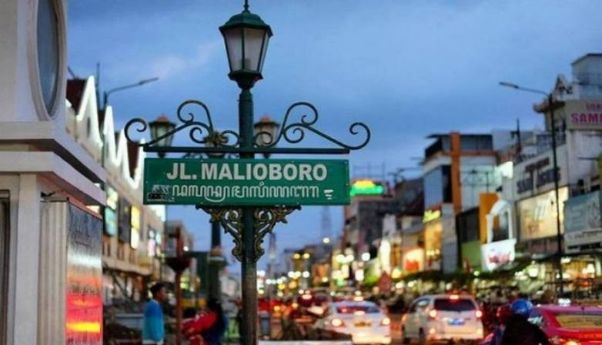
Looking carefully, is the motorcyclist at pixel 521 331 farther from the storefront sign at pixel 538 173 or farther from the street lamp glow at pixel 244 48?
the storefront sign at pixel 538 173

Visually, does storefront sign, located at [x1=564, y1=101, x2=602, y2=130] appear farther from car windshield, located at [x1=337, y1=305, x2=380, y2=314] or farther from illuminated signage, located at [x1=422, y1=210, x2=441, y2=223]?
illuminated signage, located at [x1=422, y1=210, x2=441, y2=223]

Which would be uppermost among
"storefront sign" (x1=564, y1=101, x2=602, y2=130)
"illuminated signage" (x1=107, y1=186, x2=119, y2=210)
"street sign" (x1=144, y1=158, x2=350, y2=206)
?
"storefront sign" (x1=564, y1=101, x2=602, y2=130)

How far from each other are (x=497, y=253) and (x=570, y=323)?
4587 cm

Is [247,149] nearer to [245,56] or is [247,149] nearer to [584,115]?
[245,56]

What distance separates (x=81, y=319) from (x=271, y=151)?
7.15 ft

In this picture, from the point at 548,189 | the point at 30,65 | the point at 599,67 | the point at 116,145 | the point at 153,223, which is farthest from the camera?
the point at 153,223

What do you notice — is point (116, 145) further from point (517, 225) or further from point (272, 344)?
point (272, 344)

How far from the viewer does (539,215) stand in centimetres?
5366

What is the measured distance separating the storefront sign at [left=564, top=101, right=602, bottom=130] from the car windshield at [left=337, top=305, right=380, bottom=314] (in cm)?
2080

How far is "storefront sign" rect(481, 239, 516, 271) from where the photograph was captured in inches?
2264

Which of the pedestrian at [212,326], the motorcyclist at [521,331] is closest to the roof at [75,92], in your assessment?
the pedestrian at [212,326]

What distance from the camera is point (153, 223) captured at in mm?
78625

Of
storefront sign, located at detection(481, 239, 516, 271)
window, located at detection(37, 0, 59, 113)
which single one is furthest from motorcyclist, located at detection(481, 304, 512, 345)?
storefront sign, located at detection(481, 239, 516, 271)

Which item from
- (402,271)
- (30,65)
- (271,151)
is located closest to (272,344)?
(271,151)
